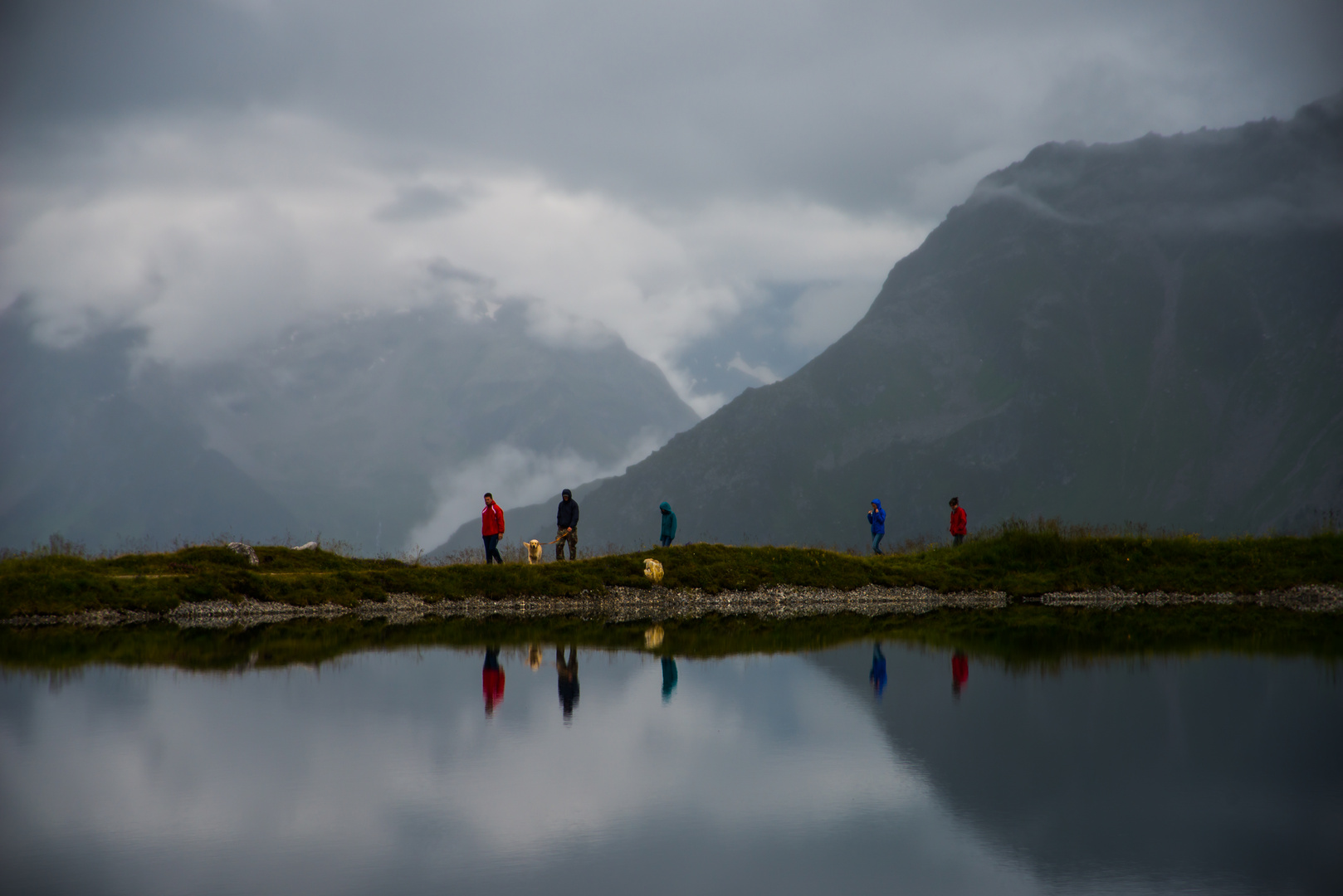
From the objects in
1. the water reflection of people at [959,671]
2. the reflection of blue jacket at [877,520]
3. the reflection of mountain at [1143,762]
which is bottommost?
the reflection of mountain at [1143,762]

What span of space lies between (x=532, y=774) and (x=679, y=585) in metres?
28.2

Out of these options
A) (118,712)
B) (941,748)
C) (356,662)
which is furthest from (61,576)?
(941,748)

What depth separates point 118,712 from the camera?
71.7 ft

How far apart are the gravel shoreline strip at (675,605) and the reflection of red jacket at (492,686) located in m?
12.7

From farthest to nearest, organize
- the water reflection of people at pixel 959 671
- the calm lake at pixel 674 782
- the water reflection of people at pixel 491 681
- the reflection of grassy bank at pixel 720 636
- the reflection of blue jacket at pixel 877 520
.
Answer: the reflection of blue jacket at pixel 877 520, the reflection of grassy bank at pixel 720 636, the water reflection of people at pixel 959 671, the water reflection of people at pixel 491 681, the calm lake at pixel 674 782

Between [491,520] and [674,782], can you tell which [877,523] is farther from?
[674,782]

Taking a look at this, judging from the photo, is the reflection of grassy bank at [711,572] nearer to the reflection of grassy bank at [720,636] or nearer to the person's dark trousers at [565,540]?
the person's dark trousers at [565,540]

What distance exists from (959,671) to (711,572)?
66.6 feet

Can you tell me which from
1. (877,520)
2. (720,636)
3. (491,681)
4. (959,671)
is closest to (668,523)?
(877,520)

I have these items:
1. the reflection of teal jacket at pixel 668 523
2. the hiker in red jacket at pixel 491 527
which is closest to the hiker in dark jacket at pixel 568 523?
the hiker in red jacket at pixel 491 527

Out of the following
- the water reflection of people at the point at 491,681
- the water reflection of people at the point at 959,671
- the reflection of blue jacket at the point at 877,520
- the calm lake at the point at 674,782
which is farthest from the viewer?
the reflection of blue jacket at the point at 877,520

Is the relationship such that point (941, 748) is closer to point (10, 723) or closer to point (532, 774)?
point (532, 774)

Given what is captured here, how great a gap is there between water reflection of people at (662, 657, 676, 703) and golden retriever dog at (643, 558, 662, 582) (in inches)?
Result: 607

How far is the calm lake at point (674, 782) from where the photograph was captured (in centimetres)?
1302
